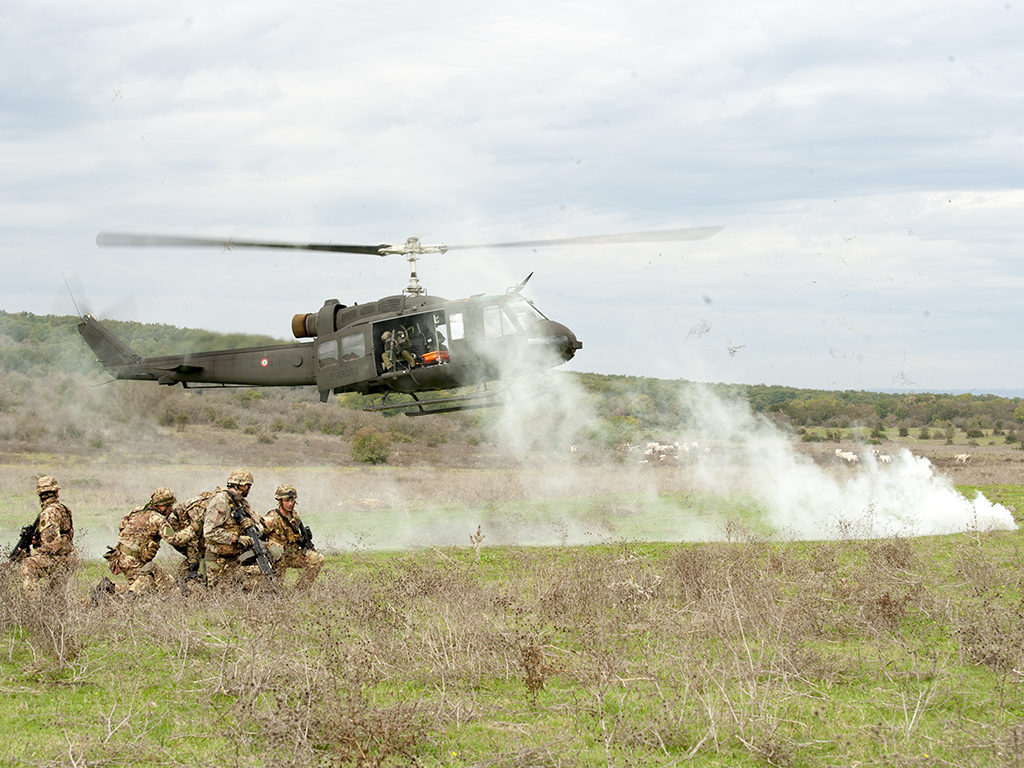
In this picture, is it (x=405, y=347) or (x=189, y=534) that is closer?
(x=189, y=534)

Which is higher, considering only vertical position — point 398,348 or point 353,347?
point 353,347

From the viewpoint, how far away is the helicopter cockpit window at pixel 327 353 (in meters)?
18.2

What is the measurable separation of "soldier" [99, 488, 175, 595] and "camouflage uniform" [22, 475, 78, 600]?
1.81 feet

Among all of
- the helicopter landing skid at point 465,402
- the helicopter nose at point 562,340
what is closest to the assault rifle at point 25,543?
the helicopter landing skid at point 465,402

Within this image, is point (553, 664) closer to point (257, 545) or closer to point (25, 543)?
point (257, 545)

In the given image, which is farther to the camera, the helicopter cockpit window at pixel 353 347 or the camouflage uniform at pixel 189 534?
the helicopter cockpit window at pixel 353 347

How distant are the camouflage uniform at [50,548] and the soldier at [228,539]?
→ 178 centimetres

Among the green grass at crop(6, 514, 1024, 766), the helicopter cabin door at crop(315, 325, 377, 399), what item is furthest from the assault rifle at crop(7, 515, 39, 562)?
the helicopter cabin door at crop(315, 325, 377, 399)

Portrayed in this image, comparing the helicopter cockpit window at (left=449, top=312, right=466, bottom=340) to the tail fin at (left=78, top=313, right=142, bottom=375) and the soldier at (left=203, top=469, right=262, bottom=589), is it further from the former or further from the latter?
the tail fin at (left=78, top=313, right=142, bottom=375)

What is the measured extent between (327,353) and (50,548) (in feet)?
23.6

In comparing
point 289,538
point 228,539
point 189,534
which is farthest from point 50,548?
point 289,538

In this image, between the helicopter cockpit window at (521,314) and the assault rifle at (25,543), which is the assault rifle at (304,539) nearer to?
the assault rifle at (25,543)

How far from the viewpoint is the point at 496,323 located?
17.0 meters

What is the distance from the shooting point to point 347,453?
4219cm
